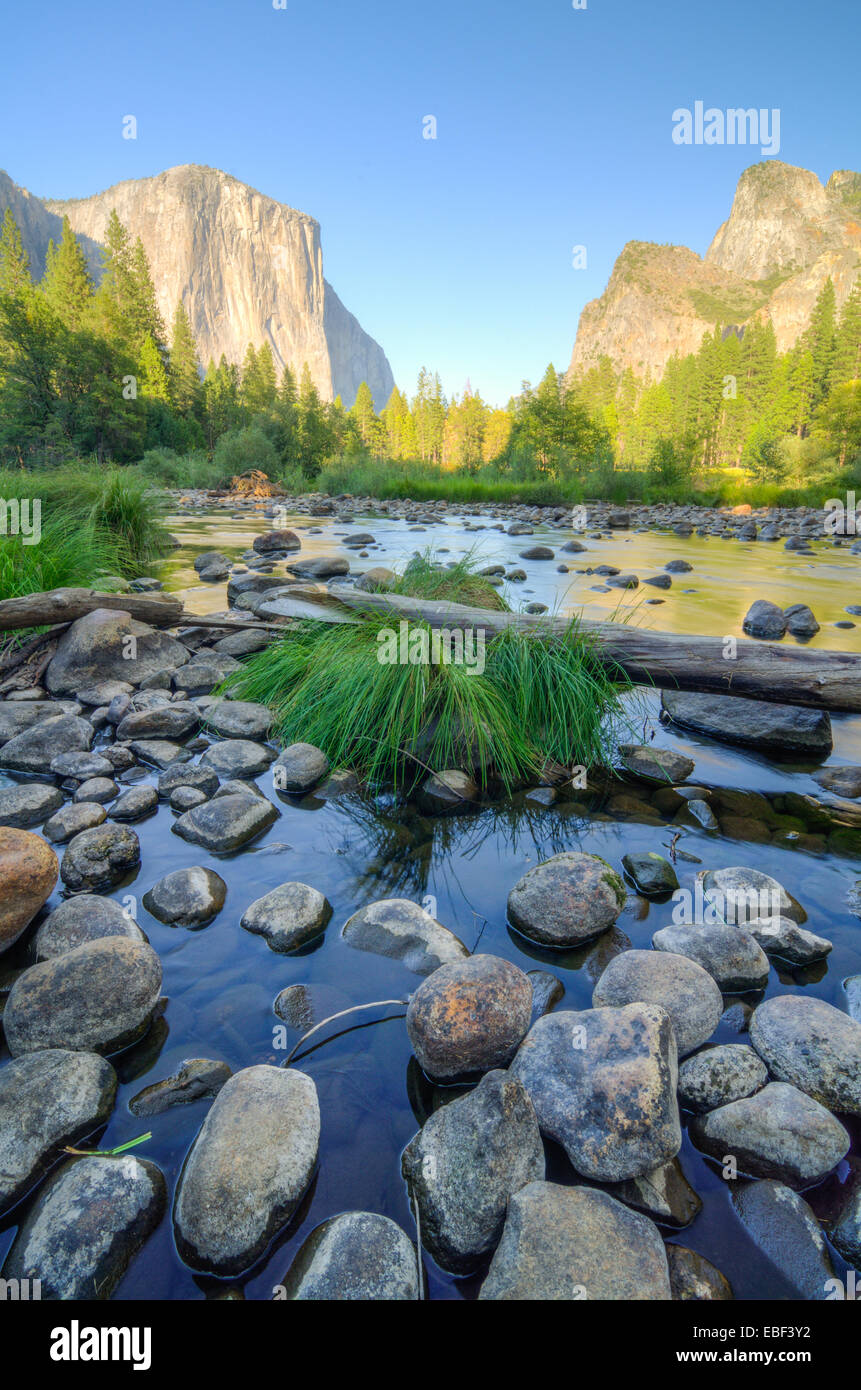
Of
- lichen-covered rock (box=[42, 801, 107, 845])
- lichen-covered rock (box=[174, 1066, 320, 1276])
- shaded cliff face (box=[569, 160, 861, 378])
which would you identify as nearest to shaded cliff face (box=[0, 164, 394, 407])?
shaded cliff face (box=[569, 160, 861, 378])

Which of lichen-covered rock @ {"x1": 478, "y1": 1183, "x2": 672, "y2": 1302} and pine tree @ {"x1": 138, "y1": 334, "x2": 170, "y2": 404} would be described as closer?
lichen-covered rock @ {"x1": 478, "y1": 1183, "x2": 672, "y2": 1302}

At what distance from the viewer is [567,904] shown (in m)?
2.34

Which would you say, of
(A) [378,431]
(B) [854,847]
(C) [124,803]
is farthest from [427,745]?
(A) [378,431]

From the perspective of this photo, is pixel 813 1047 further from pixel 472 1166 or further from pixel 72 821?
pixel 72 821

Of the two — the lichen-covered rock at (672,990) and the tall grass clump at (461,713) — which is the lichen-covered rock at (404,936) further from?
the tall grass clump at (461,713)

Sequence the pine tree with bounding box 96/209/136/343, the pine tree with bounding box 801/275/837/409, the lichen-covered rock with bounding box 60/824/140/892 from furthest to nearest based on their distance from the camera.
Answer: the pine tree with bounding box 801/275/837/409
the pine tree with bounding box 96/209/136/343
the lichen-covered rock with bounding box 60/824/140/892

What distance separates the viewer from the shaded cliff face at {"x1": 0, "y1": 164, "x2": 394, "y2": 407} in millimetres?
152625

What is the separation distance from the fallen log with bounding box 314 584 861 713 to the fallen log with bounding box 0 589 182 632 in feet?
5.73

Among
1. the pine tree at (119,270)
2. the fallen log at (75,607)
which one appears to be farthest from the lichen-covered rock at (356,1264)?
the pine tree at (119,270)

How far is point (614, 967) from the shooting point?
2018 millimetres

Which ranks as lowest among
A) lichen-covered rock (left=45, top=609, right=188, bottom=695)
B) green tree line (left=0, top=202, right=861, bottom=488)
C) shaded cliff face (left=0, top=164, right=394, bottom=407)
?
lichen-covered rock (left=45, top=609, right=188, bottom=695)

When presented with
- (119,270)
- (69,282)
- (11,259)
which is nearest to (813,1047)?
(69,282)

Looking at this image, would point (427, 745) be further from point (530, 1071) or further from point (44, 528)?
point (44, 528)

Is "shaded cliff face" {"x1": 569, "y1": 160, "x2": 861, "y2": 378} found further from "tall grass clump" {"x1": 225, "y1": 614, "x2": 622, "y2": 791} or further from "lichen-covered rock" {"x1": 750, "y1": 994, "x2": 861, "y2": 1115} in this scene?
"lichen-covered rock" {"x1": 750, "y1": 994, "x2": 861, "y2": 1115}
